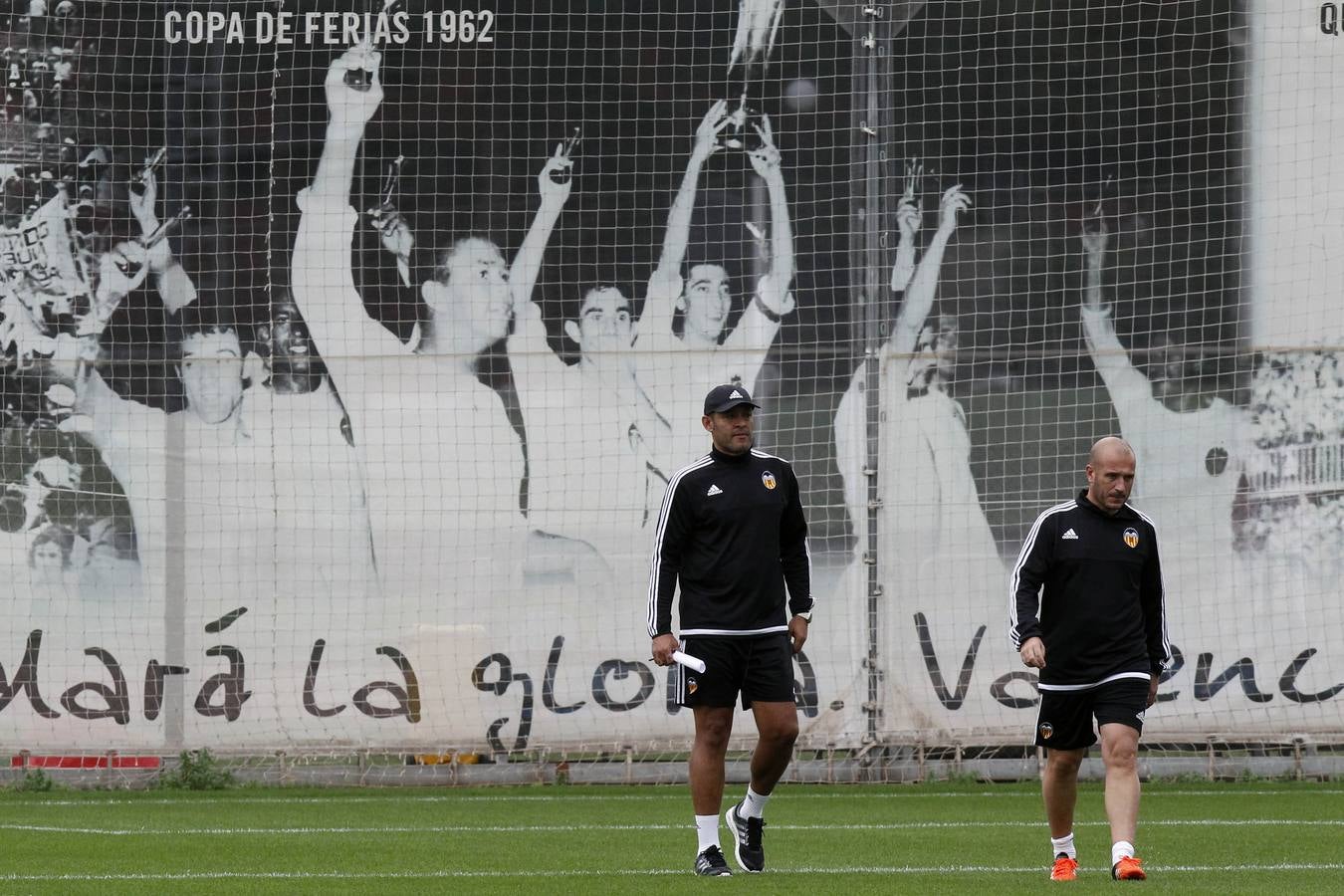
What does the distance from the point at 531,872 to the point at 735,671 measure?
108 cm

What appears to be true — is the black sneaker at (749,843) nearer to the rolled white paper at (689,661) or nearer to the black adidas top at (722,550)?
the rolled white paper at (689,661)

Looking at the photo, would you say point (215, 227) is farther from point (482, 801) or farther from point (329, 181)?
point (482, 801)

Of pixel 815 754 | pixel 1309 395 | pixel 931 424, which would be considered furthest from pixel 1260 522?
pixel 815 754

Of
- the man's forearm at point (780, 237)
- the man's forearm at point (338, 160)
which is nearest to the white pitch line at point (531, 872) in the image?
the man's forearm at point (780, 237)

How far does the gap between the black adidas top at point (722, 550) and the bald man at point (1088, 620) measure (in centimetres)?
95

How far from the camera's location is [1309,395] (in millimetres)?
11984

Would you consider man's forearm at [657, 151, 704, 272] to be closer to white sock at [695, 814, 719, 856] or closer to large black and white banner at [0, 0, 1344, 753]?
large black and white banner at [0, 0, 1344, 753]

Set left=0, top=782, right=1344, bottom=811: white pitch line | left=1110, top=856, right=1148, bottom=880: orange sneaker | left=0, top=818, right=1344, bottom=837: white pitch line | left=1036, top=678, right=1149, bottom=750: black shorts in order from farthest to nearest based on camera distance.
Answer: left=0, top=782, right=1344, bottom=811: white pitch line
left=0, top=818, right=1344, bottom=837: white pitch line
left=1036, top=678, right=1149, bottom=750: black shorts
left=1110, top=856, right=1148, bottom=880: orange sneaker

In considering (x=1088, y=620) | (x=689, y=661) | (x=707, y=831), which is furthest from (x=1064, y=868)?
(x=689, y=661)

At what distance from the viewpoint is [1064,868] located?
6.82 meters

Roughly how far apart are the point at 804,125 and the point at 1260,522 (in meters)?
3.83

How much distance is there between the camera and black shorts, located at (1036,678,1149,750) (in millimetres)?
6906

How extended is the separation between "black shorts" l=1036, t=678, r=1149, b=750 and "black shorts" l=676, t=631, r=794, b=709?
3.19 ft

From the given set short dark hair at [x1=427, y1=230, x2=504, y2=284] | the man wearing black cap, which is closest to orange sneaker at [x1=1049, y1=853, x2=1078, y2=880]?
the man wearing black cap
